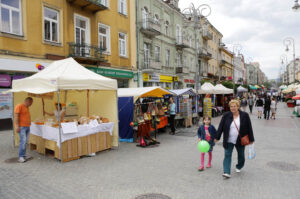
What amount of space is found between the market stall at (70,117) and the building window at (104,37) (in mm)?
8531

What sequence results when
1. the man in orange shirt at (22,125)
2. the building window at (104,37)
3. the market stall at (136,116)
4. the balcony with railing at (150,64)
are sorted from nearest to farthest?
the man in orange shirt at (22,125) → the market stall at (136,116) → the building window at (104,37) → the balcony with railing at (150,64)

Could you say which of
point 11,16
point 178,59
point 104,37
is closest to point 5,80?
point 11,16

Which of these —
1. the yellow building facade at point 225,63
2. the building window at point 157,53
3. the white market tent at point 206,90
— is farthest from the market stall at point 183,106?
the yellow building facade at point 225,63

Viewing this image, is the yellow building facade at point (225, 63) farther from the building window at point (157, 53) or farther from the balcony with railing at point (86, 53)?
the balcony with railing at point (86, 53)

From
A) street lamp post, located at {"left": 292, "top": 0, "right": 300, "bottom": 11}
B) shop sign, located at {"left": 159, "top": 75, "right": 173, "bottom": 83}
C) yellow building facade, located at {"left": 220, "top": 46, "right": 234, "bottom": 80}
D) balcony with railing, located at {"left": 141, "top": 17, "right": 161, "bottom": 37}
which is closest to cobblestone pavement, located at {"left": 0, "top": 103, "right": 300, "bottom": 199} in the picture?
street lamp post, located at {"left": 292, "top": 0, "right": 300, "bottom": 11}

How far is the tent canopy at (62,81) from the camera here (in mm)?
6641

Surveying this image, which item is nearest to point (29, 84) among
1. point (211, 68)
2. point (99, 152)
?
point (99, 152)

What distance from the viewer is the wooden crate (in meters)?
6.75

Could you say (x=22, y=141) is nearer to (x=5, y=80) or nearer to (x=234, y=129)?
(x=234, y=129)

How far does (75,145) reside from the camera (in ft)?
22.8

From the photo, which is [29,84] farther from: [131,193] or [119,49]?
[119,49]

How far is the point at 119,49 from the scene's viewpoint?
18.4 m

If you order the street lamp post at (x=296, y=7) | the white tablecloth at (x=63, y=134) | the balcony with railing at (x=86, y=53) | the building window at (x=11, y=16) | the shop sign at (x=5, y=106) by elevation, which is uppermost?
the street lamp post at (x=296, y=7)

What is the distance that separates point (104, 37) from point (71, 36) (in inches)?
133
